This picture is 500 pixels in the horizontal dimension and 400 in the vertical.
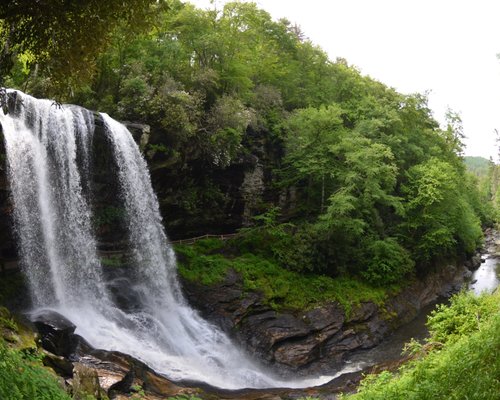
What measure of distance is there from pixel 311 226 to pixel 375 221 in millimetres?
3798

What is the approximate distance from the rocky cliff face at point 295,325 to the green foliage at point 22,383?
35.9ft

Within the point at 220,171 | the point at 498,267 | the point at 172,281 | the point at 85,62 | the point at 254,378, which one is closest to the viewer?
the point at 85,62

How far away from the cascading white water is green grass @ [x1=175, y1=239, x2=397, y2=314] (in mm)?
2275

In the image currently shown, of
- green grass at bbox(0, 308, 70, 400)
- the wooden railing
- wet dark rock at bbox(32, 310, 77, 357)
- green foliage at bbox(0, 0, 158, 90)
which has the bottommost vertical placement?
wet dark rock at bbox(32, 310, 77, 357)

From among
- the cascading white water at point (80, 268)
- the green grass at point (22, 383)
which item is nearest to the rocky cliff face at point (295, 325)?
the cascading white water at point (80, 268)

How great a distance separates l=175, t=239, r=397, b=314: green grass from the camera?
18.5 meters

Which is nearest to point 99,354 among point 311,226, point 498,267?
point 311,226

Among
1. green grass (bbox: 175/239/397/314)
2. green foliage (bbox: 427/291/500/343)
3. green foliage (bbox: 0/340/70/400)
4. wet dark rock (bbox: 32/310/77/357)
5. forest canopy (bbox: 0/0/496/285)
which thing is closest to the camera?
green foliage (bbox: 0/340/70/400)

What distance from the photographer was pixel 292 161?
23922 millimetres

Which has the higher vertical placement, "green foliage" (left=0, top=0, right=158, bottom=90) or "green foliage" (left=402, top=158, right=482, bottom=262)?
"green foliage" (left=0, top=0, right=158, bottom=90)

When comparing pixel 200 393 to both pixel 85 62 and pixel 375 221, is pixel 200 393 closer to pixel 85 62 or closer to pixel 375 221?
pixel 85 62

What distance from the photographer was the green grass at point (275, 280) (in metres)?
18.5

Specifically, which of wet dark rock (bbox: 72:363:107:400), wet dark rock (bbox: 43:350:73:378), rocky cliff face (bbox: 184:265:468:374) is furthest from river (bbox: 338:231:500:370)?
wet dark rock (bbox: 43:350:73:378)

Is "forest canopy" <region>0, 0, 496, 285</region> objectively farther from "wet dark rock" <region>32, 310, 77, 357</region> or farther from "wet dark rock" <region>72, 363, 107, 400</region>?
"wet dark rock" <region>72, 363, 107, 400</region>
